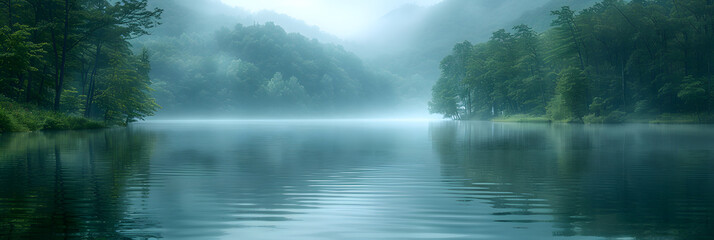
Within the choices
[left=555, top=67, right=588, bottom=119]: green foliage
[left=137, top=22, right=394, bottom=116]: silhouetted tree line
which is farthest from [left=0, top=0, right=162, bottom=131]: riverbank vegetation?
[left=137, top=22, right=394, bottom=116]: silhouetted tree line

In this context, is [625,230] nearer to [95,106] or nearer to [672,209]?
[672,209]

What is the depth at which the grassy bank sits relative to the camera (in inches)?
1453

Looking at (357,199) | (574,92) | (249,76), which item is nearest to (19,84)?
(357,199)

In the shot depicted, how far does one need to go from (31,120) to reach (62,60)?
8510 millimetres

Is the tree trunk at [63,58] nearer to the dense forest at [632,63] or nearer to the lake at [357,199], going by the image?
the lake at [357,199]

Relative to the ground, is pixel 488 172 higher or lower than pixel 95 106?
lower

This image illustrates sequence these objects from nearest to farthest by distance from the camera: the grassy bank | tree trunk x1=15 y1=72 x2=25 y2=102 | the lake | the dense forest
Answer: the lake → the grassy bank → tree trunk x1=15 y1=72 x2=25 y2=102 → the dense forest

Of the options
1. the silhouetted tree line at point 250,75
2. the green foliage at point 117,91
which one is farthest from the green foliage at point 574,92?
the silhouetted tree line at point 250,75

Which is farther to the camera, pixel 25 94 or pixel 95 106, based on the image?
pixel 95 106

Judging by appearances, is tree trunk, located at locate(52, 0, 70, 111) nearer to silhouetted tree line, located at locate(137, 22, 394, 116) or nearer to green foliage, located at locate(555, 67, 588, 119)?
green foliage, located at locate(555, 67, 588, 119)

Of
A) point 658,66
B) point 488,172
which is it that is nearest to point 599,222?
point 488,172

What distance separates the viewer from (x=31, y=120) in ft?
132

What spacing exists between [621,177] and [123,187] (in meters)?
10.8

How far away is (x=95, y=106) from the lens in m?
59.8
